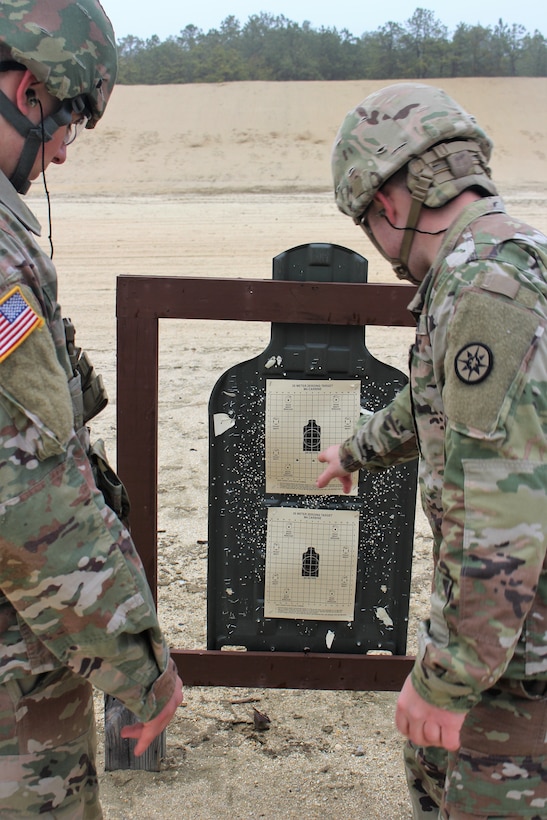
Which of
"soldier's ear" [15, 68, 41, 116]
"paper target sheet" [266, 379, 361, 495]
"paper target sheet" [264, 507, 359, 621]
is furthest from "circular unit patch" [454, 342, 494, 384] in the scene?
"paper target sheet" [264, 507, 359, 621]

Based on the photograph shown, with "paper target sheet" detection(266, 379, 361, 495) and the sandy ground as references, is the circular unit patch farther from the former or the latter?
the sandy ground

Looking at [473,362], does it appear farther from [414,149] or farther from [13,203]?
[13,203]

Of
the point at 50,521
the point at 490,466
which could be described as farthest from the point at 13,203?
the point at 490,466

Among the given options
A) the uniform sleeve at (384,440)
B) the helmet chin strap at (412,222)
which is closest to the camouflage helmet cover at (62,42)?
the helmet chin strap at (412,222)

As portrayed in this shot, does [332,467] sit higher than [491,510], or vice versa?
[491,510]

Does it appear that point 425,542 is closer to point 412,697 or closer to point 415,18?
point 412,697

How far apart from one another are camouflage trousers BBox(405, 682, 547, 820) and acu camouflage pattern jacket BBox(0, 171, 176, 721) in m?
0.67

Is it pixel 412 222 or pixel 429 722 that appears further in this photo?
pixel 412 222

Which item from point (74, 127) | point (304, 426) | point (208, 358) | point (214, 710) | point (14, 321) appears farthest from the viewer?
point (208, 358)

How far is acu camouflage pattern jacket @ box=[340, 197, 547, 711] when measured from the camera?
5.04 feet

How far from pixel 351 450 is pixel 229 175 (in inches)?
1180

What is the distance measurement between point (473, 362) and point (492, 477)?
0.21m

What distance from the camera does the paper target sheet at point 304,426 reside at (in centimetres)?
288

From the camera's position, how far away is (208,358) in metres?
8.16
